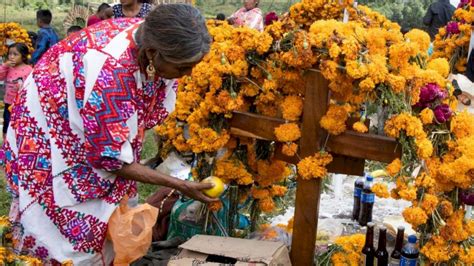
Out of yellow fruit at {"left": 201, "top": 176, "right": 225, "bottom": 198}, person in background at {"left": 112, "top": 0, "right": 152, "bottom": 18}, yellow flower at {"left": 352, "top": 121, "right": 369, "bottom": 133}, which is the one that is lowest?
yellow fruit at {"left": 201, "top": 176, "right": 225, "bottom": 198}

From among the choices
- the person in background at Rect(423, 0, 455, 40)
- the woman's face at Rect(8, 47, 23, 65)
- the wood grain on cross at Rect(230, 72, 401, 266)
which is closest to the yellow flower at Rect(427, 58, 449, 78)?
the wood grain on cross at Rect(230, 72, 401, 266)

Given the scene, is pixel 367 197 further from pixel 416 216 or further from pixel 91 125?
pixel 91 125

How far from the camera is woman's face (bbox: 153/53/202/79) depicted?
8.45 ft

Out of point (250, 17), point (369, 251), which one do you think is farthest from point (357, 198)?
point (250, 17)

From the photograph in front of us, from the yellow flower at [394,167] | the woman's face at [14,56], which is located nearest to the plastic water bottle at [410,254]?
the yellow flower at [394,167]

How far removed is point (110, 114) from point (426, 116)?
1.37 m

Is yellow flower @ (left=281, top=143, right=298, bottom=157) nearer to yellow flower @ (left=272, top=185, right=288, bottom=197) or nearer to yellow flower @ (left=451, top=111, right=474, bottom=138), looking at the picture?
yellow flower @ (left=272, top=185, right=288, bottom=197)

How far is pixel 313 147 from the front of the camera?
127 inches

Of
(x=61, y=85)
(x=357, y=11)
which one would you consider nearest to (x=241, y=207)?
(x=61, y=85)

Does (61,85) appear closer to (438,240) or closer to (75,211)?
(75,211)

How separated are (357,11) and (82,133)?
2757 millimetres

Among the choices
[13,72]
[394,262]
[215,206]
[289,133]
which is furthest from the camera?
[13,72]

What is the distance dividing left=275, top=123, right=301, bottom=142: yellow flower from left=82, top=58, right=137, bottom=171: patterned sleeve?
2.84 feet

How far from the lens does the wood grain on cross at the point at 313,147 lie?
308 cm
